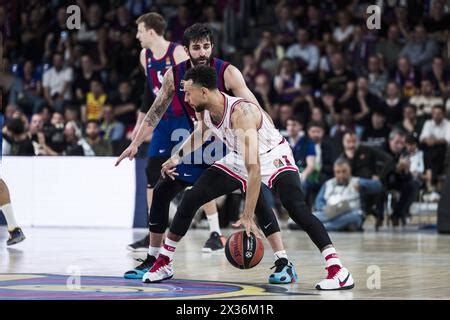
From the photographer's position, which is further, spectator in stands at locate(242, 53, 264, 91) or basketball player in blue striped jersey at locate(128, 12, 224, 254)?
spectator in stands at locate(242, 53, 264, 91)

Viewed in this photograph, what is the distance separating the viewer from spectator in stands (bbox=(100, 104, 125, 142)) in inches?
784

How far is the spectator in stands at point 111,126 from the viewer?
1992 cm

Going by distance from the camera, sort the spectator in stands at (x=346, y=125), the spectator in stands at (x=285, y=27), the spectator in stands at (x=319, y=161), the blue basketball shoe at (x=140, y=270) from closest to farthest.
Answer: the blue basketball shoe at (x=140, y=270) → the spectator in stands at (x=319, y=161) → the spectator in stands at (x=346, y=125) → the spectator in stands at (x=285, y=27)

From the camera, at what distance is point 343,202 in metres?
16.3

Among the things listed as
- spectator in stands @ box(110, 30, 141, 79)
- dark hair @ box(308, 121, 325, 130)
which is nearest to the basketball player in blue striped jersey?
dark hair @ box(308, 121, 325, 130)

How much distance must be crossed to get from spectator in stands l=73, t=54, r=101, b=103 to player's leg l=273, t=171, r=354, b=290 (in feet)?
45.4

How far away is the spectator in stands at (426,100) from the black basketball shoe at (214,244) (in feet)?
25.0

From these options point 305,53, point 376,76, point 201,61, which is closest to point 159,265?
point 201,61

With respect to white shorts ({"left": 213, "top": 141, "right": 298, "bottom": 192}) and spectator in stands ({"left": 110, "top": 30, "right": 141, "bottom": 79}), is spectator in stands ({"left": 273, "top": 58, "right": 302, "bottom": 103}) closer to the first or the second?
spectator in stands ({"left": 110, "top": 30, "right": 141, "bottom": 79})

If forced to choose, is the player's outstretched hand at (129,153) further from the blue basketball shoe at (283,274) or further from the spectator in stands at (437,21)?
the spectator in stands at (437,21)

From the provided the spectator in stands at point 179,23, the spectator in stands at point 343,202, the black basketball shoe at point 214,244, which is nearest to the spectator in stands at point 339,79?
the spectator in stands at point 343,202

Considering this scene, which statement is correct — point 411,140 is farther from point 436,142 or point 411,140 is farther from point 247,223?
point 247,223

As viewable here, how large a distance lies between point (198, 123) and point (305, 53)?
41.3ft
